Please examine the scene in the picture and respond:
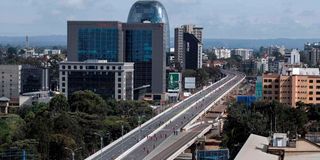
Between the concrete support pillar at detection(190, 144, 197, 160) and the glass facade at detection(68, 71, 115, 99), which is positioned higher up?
the glass facade at detection(68, 71, 115, 99)

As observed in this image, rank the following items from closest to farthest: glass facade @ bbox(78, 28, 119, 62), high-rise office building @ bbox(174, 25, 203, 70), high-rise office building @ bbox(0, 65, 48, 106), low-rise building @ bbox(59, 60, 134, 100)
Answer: low-rise building @ bbox(59, 60, 134, 100), high-rise office building @ bbox(0, 65, 48, 106), glass facade @ bbox(78, 28, 119, 62), high-rise office building @ bbox(174, 25, 203, 70)

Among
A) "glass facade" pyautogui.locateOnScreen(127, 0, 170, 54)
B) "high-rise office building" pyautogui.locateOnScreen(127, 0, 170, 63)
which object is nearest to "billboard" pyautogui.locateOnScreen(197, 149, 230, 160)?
"glass facade" pyautogui.locateOnScreen(127, 0, 170, 54)

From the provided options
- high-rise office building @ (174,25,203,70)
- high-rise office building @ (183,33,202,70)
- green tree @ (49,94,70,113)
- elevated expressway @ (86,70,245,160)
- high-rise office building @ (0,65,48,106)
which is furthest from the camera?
high-rise office building @ (174,25,203,70)

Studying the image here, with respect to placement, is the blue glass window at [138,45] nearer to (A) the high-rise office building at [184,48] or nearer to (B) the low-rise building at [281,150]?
(A) the high-rise office building at [184,48]

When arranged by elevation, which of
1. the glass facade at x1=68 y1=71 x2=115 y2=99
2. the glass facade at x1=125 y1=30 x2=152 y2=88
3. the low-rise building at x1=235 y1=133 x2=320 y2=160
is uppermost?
the glass facade at x1=125 y1=30 x2=152 y2=88

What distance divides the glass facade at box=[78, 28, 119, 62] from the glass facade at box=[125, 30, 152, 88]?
209 centimetres

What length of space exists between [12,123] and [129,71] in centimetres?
2456

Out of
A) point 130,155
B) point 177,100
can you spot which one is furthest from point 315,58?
point 130,155

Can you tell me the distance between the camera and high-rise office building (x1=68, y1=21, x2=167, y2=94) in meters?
74.6

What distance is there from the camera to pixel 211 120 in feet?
193

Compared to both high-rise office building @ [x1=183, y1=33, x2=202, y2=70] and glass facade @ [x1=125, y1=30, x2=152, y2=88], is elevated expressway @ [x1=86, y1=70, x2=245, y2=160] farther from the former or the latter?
high-rise office building @ [x1=183, y1=33, x2=202, y2=70]

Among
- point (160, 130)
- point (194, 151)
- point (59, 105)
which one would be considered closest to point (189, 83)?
point (59, 105)

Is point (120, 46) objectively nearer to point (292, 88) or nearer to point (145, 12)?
point (292, 88)

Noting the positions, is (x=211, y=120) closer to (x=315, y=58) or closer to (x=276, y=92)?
(x=276, y=92)
